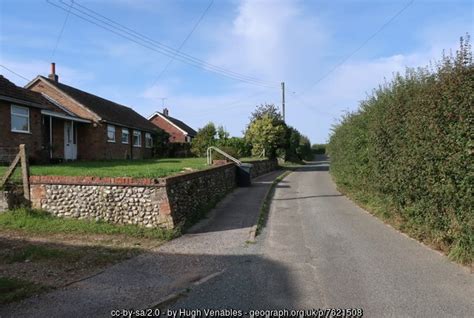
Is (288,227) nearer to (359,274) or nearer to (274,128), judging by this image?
(359,274)

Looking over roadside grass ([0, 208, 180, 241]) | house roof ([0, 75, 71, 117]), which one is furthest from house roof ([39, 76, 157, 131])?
roadside grass ([0, 208, 180, 241])

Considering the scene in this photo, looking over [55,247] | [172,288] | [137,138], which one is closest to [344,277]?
[172,288]

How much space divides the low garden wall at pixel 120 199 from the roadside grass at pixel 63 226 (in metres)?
0.19

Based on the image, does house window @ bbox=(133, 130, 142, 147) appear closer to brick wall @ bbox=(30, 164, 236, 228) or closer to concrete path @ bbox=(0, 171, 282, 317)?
brick wall @ bbox=(30, 164, 236, 228)

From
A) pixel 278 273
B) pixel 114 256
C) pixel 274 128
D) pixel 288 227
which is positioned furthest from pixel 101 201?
pixel 274 128

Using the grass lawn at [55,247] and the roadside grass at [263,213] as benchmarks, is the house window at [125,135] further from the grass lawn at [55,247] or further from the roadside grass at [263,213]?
the grass lawn at [55,247]

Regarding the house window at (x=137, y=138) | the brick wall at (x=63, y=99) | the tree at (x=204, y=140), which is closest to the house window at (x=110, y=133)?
the brick wall at (x=63, y=99)

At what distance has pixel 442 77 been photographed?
7.30 m

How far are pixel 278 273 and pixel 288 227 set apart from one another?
4.01m

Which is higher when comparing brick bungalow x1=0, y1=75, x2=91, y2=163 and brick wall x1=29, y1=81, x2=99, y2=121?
brick wall x1=29, y1=81, x2=99, y2=121

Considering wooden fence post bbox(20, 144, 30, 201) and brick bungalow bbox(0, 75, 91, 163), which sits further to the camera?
brick bungalow bbox(0, 75, 91, 163)

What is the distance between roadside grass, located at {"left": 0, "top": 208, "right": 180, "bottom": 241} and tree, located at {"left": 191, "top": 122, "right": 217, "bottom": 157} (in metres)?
25.1

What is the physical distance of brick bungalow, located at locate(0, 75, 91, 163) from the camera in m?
17.5

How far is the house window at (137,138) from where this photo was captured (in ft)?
109
